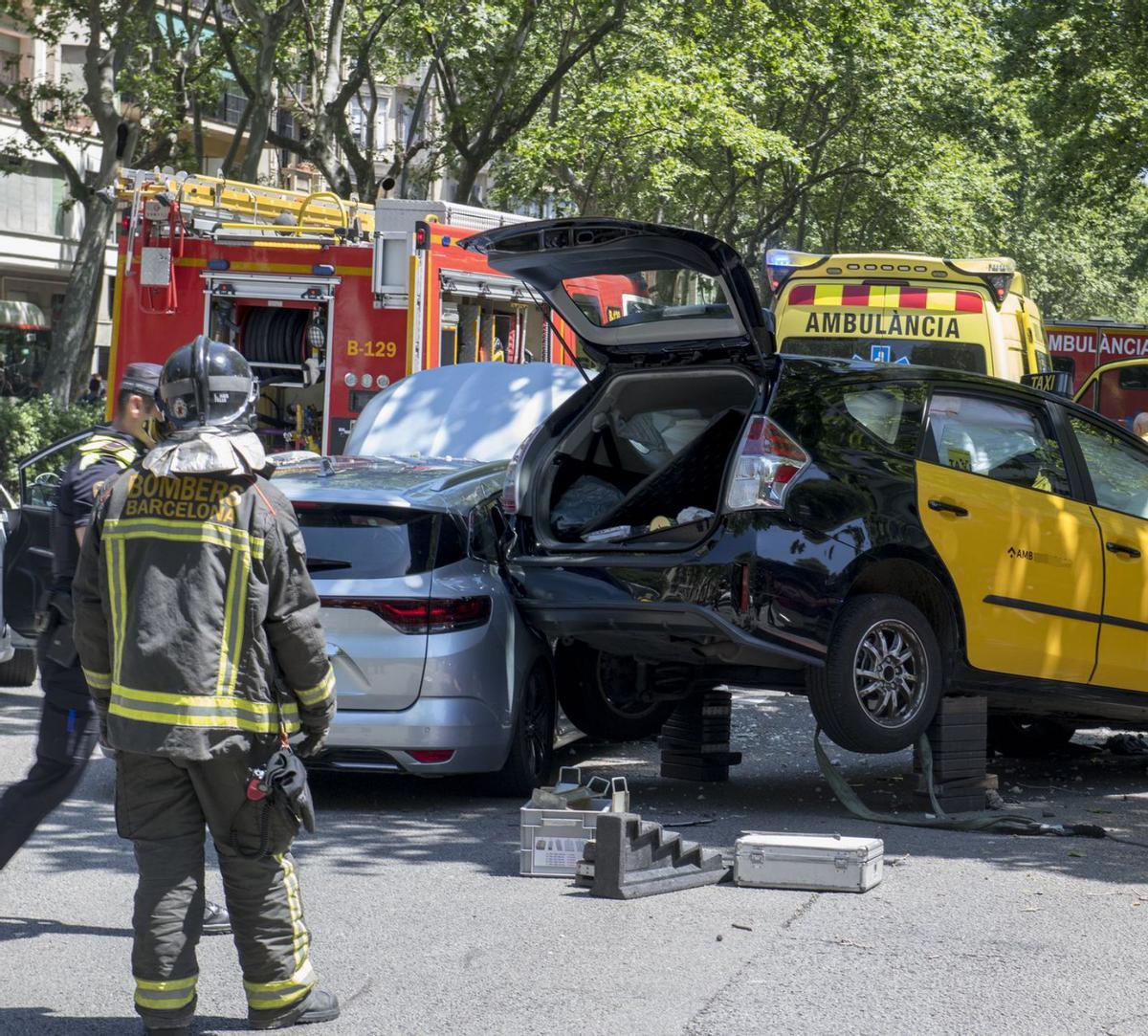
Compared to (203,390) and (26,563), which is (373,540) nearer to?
(26,563)

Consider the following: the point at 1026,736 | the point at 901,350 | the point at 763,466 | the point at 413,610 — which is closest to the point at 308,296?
the point at 901,350

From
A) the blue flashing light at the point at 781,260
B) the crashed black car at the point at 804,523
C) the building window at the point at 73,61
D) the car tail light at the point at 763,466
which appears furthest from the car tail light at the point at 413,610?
the building window at the point at 73,61

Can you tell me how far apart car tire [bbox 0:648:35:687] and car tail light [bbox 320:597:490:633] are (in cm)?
408

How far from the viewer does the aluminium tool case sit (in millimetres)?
6039

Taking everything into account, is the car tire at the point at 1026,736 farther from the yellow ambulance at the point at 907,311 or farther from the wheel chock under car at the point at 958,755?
the yellow ambulance at the point at 907,311

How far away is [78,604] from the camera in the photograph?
4.45 m

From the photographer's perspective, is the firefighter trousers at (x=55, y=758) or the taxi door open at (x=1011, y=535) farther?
the taxi door open at (x=1011, y=535)

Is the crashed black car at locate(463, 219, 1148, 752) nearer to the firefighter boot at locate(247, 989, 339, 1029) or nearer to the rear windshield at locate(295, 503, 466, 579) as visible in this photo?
the rear windshield at locate(295, 503, 466, 579)

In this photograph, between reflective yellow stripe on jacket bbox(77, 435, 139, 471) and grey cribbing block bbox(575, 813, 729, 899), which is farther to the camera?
grey cribbing block bbox(575, 813, 729, 899)

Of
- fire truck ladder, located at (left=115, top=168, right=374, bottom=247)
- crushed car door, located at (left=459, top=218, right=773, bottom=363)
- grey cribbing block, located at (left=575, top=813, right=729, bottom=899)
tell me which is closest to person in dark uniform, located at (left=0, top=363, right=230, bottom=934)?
grey cribbing block, located at (left=575, top=813, right=729, bottom=899)

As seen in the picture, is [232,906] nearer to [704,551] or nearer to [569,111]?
[704,551]

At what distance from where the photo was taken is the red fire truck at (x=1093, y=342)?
78.9 feet

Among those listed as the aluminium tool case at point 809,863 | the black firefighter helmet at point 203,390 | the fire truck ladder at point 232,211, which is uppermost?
the fire truck ladder at point 232,211

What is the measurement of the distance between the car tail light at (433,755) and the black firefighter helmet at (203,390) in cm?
291
